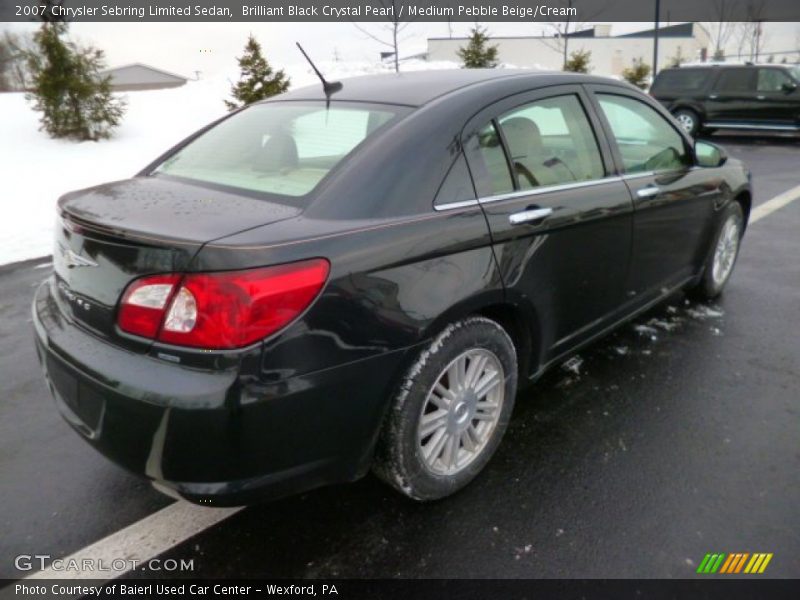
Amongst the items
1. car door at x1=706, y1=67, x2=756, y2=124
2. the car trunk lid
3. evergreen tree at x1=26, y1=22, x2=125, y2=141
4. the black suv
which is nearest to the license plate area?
the car trunk lid

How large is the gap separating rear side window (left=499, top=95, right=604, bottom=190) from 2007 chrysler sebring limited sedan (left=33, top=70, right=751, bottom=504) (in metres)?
0.01

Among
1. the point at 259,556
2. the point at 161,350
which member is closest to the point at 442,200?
the point at 161,350

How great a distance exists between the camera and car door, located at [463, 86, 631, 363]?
8.09 feet

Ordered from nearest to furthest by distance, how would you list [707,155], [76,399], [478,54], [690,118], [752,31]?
[76,399] < [707,155] < [690,118] < [478,54] < [752,31]

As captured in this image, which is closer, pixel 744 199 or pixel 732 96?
pixel 744 199

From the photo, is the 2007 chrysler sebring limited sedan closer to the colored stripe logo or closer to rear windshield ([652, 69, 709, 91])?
the colored stripe logo

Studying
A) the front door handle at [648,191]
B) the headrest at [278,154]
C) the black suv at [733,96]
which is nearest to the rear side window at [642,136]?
the front door handle at [648,191]

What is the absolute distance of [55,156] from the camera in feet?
37.9

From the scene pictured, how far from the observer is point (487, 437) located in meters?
2.59

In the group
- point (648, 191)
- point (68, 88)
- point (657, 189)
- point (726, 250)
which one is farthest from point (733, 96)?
point (68, 88)

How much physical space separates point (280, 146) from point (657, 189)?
2008 millimetres

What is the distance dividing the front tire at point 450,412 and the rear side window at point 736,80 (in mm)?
15215

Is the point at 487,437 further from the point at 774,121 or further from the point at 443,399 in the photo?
the point at 774,121

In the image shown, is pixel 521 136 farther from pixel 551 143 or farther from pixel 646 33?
pixel 646 33
